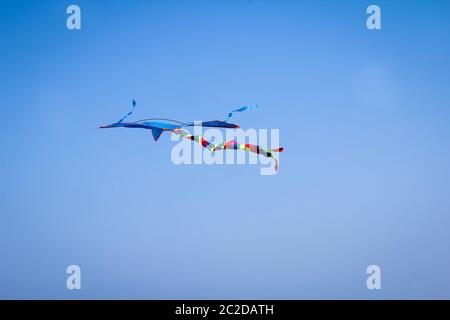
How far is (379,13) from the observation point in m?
3.33

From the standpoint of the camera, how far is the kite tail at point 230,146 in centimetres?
323

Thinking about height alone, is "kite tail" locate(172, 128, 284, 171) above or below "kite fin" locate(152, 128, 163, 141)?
below

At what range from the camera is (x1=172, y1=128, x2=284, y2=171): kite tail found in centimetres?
323

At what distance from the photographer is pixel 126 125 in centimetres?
326

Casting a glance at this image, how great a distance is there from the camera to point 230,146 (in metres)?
3.27

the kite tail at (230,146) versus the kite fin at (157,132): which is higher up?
the kite fin at (157,132)
